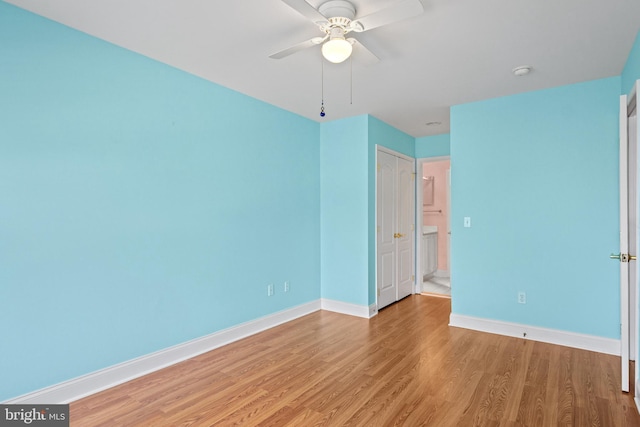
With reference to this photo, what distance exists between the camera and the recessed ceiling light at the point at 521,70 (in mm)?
2957

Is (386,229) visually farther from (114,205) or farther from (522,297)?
(114,205)

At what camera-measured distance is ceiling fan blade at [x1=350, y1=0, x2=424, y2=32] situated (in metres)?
1.73

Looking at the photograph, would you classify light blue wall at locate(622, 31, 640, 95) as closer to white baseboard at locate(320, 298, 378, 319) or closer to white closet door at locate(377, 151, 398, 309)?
white closet door at locate(377, 151, 398, 309)

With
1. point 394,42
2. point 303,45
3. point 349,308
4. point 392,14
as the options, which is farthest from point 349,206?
point 392,14

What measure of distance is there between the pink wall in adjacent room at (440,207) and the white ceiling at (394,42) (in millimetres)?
3537

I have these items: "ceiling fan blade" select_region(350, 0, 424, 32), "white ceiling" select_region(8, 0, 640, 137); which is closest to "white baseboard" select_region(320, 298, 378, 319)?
"white ceiling" select_region(8, 0, 640, 137)

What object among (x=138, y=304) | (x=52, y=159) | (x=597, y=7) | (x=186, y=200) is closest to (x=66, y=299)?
(x=138, y=304)

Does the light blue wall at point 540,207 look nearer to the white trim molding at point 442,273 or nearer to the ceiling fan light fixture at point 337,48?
the ceiling fan light fixture at point 337,48

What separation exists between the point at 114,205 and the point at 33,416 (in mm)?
1440

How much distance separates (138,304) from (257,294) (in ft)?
4.31

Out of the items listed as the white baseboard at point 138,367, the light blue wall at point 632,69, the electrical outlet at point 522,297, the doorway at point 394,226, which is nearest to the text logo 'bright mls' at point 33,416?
the white baseboard at point 138,367

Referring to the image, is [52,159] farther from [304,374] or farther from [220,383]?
[304,374]

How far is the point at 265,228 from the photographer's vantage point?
391cm

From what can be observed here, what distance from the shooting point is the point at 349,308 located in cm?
446
